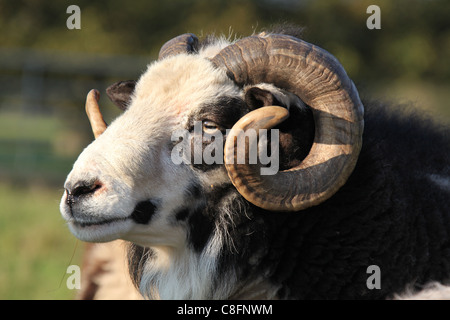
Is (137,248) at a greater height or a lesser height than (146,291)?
greater

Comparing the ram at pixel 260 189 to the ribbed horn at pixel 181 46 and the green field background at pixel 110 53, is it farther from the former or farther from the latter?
the green field background at pixel 110 53

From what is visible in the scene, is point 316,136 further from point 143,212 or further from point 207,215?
point 143,212

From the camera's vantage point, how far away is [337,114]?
4430 millimetres

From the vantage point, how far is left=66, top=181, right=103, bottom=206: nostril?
166 inches

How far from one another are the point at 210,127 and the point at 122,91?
45.9 inches

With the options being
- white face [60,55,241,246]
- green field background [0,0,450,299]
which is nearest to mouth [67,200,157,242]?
white face [60,55,241,246]

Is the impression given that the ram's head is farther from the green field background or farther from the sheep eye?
the green field background

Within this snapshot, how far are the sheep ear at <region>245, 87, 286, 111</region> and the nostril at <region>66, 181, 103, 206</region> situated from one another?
4.17 ft

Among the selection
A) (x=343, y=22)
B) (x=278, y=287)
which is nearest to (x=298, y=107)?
(x=278, y=287)

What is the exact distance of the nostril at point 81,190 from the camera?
4.21m

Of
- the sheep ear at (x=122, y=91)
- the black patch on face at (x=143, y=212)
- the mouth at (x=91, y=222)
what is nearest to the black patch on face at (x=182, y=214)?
the black patch on face at (x=143, y=212)

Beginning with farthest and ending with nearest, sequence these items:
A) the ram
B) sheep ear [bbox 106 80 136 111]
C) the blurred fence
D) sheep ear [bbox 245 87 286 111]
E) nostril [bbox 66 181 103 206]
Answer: the blurred fence
sheep ear [bbox 106 80 136 111]
sheep ear [bbox 245 87 286 111]
the ram
nostril [bbox 66 181 103 206]
